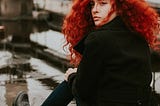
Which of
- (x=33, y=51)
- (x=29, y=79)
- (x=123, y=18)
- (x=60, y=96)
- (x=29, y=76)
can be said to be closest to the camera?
(x=123, y=18)

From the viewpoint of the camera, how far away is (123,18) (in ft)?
9.55

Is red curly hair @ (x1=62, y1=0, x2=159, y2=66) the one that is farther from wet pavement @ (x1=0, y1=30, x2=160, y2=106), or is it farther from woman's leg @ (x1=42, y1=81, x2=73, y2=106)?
wet pavement @ (x1=0, y1=30, x2=160, y2=106)

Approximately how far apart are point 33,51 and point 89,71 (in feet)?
32.8

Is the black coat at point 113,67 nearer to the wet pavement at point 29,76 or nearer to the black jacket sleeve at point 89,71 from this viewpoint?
the black jacket sleeve at point 89,71

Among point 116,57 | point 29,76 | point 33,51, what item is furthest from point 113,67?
point 33,51

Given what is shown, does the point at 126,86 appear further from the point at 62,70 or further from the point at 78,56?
the point at 62,70

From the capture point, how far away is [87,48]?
→ 9.07 ft

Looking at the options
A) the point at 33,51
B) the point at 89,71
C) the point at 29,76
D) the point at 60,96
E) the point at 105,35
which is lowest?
the point at 33,51

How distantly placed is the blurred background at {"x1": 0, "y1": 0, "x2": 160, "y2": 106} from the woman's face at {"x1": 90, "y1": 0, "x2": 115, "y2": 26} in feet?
2.77

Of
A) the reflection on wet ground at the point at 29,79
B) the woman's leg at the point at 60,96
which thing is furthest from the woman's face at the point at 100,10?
the reflection on wet ground at the point at 29,79

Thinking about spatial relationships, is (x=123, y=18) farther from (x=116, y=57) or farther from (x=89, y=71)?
(x=89, y=71)

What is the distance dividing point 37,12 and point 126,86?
58.2ft

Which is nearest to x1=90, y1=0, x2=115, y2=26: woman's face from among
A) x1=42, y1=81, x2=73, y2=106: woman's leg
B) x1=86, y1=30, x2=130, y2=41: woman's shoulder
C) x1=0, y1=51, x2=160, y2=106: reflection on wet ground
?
x1=86, y1=30, x2=130, y2=41: woman's shoulder

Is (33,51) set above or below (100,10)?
below
